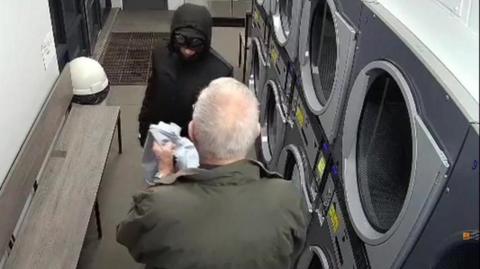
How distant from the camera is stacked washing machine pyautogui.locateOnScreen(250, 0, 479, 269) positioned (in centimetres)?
127

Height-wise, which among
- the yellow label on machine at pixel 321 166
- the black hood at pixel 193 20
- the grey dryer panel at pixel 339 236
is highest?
the black hood at pixel 193 20

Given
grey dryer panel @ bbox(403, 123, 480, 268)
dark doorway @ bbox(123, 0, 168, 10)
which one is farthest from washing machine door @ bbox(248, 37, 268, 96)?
dark doorway @ bbox(123, 0, 168, 10)

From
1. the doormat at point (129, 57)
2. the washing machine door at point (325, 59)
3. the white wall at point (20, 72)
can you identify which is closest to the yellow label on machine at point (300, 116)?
the washing machine door at point (325, 59)

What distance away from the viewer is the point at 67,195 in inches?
128

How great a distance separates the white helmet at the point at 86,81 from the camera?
425cm

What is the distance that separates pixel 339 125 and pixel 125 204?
230 cm

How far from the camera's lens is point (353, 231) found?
2029 millimetres

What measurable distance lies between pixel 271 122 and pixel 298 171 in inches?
48.8

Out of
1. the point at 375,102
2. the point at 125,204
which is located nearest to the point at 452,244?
the point at 375,102

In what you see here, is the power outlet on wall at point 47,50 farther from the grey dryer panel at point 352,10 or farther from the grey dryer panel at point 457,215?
the grey dryer panel at point 457,215

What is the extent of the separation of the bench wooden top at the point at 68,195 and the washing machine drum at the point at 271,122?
3.97 feet

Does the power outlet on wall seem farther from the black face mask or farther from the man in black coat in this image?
the black face mask

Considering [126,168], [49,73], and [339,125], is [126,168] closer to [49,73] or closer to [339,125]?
[49,73]

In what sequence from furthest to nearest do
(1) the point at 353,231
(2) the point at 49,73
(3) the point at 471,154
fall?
1. (2) the point at 49,73
2. (1) the point at 353,231
3. (3) the point at 471,154
